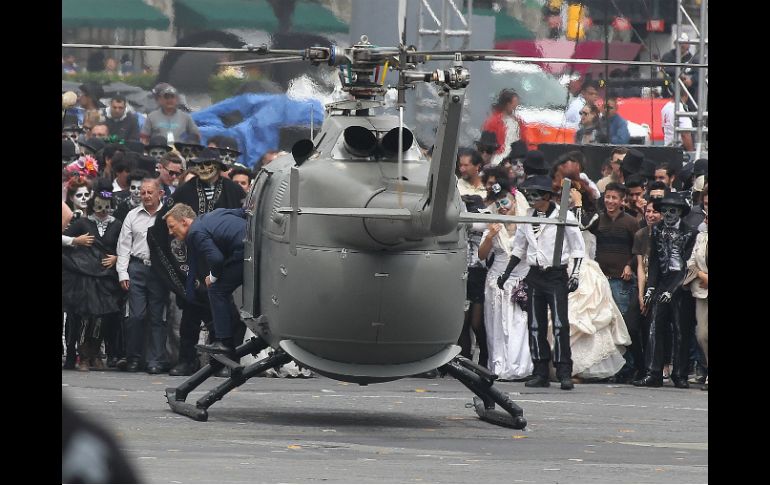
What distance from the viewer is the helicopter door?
13250 mm

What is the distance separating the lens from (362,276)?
12.2 meters

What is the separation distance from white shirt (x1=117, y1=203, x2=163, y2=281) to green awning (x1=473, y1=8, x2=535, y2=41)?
5.42 m

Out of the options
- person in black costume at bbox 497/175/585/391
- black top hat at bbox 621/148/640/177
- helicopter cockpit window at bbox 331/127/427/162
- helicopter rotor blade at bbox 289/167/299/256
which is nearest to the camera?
helicopter rotor blade at bbox 289/167/299/256

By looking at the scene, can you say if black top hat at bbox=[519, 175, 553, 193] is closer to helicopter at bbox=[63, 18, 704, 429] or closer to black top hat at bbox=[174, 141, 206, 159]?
helicopter at bbox=[63, 18, 704, 429]

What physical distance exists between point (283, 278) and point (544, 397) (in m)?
4.36

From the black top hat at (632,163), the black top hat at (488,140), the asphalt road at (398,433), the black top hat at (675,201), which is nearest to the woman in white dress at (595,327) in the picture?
the asphalt road at (398,433)

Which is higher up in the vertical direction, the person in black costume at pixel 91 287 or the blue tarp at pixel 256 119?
the blue tarp at pixel 256 119

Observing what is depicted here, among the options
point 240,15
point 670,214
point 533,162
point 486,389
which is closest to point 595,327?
point 670,214

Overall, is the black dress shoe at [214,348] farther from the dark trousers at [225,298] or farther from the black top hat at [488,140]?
the black top hat at [488,140]

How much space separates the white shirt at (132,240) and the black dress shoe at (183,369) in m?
1.07

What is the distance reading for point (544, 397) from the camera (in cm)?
1617

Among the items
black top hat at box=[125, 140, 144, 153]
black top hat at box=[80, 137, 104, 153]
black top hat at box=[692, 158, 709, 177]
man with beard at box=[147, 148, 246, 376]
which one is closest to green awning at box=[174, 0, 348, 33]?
black top hat at box=[125, 140, 144, 153]

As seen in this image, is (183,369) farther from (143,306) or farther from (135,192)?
(135,192)

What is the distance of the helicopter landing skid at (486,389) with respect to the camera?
1359cm
